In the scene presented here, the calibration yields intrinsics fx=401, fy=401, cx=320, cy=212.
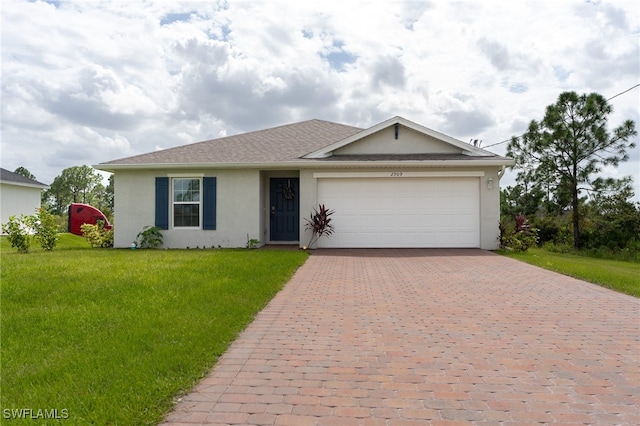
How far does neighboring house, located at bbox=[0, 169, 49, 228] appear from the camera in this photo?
2089 cm

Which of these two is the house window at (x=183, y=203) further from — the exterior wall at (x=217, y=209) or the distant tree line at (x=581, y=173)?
the distant tree line at (x=581, y=173)

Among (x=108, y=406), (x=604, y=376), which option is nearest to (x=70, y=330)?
(x=108, y=406)

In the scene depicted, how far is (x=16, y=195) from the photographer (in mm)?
21812

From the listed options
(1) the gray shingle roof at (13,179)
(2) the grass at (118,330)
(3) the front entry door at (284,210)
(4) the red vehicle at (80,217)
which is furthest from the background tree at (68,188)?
(2) the grass at (118,330)

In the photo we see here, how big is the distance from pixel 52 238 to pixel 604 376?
14854 mm

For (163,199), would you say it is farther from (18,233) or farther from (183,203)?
(18,233)

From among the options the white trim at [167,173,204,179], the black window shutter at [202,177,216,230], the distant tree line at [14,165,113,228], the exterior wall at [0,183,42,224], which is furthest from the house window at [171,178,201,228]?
the distant tree line at [14,165,113,228]

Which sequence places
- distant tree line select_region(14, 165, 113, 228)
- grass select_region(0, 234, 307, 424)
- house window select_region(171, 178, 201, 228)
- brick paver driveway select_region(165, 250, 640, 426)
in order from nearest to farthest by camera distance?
brick paver driveway select_region(165, 250, 640, 426) → grass select_region(0, 234, 307, 424) → house window select_region(171, 178, 201, 228) → distant tree line select_region(14, 165, 113, 228)

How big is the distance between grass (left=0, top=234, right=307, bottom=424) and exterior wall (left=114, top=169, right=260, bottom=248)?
4.49m

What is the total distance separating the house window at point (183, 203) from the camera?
13.2 metres

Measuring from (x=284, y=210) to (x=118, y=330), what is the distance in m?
9.62

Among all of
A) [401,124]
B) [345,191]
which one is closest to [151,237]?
[345,191]

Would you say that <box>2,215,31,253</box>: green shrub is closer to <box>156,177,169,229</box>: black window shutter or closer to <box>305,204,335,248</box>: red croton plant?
<box>156,177,169,229</box>: black window shutter

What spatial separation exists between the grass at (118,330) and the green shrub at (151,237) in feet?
14.7
